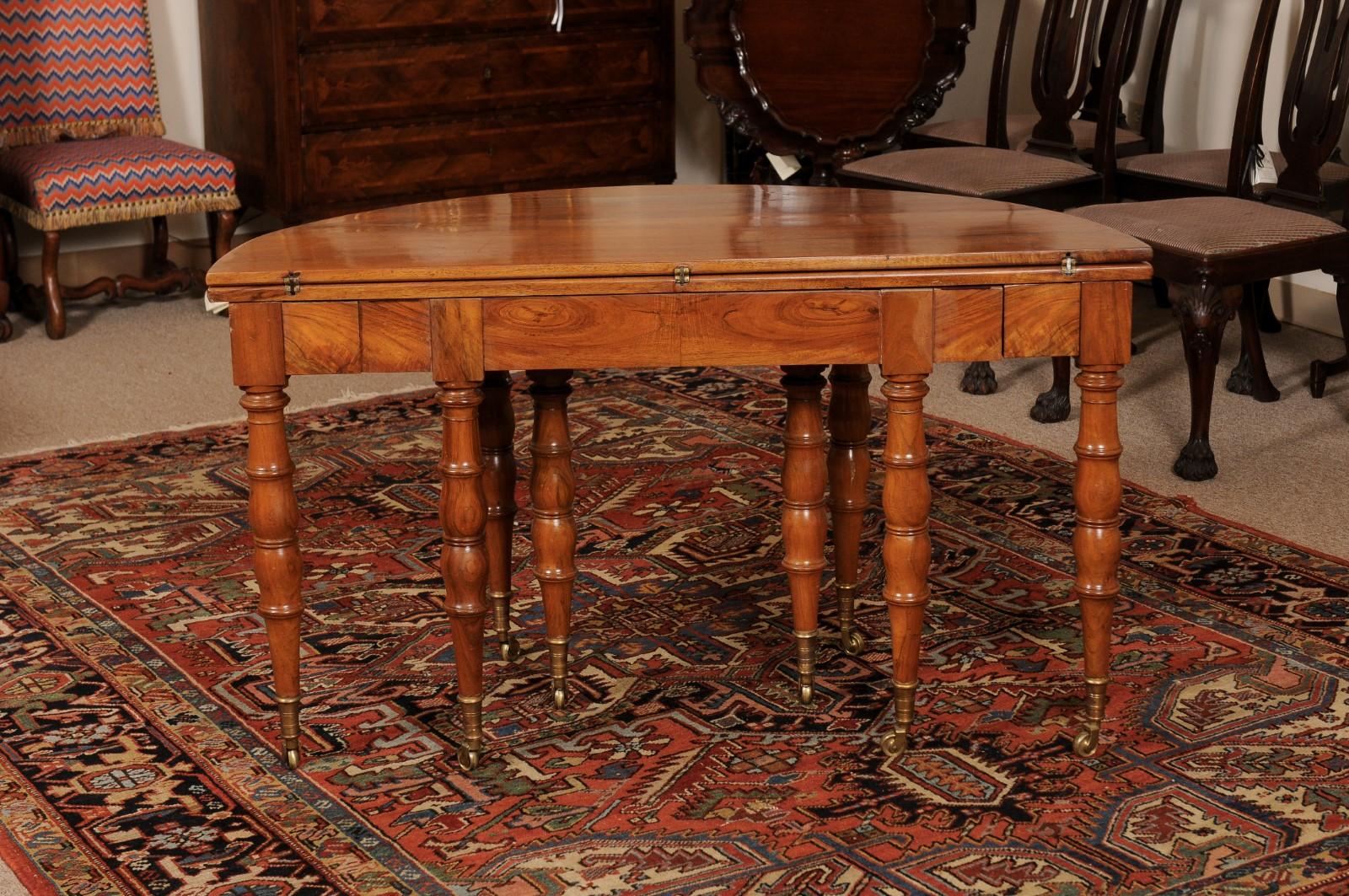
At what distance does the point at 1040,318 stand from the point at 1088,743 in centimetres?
74

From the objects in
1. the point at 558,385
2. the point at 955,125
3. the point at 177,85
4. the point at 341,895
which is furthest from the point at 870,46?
the point at 341,895

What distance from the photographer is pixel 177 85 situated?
6582 millimetres

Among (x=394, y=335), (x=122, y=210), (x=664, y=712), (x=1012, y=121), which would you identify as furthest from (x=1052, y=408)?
(x=122, y=210)

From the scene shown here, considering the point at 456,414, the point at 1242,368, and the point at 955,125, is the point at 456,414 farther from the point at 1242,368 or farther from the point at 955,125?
the point at 955,125

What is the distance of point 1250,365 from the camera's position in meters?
5.00

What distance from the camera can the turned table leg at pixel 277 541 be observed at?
2.67m

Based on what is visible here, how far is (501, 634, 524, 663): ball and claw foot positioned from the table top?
81cm

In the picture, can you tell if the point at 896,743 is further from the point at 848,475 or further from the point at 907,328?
the point at 907,328

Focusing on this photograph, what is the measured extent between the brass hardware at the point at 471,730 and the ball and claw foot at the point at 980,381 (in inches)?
103

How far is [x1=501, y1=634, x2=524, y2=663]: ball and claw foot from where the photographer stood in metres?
3.26

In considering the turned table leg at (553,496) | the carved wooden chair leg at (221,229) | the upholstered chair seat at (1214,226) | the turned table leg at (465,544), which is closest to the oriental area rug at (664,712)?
the turned table leg at (465,544)

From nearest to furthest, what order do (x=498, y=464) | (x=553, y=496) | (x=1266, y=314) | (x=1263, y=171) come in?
(x=553, y=496) → (x=498, y=464) → (x=1263, y=171) → (x=1266, y=314)

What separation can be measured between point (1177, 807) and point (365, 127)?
4367 millimetres

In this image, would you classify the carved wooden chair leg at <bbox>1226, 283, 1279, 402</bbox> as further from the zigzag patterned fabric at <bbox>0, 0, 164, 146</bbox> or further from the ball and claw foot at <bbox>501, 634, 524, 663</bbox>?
the zigzag patterned fabric at <bbox>0, 0, 164, 146</bbox>
